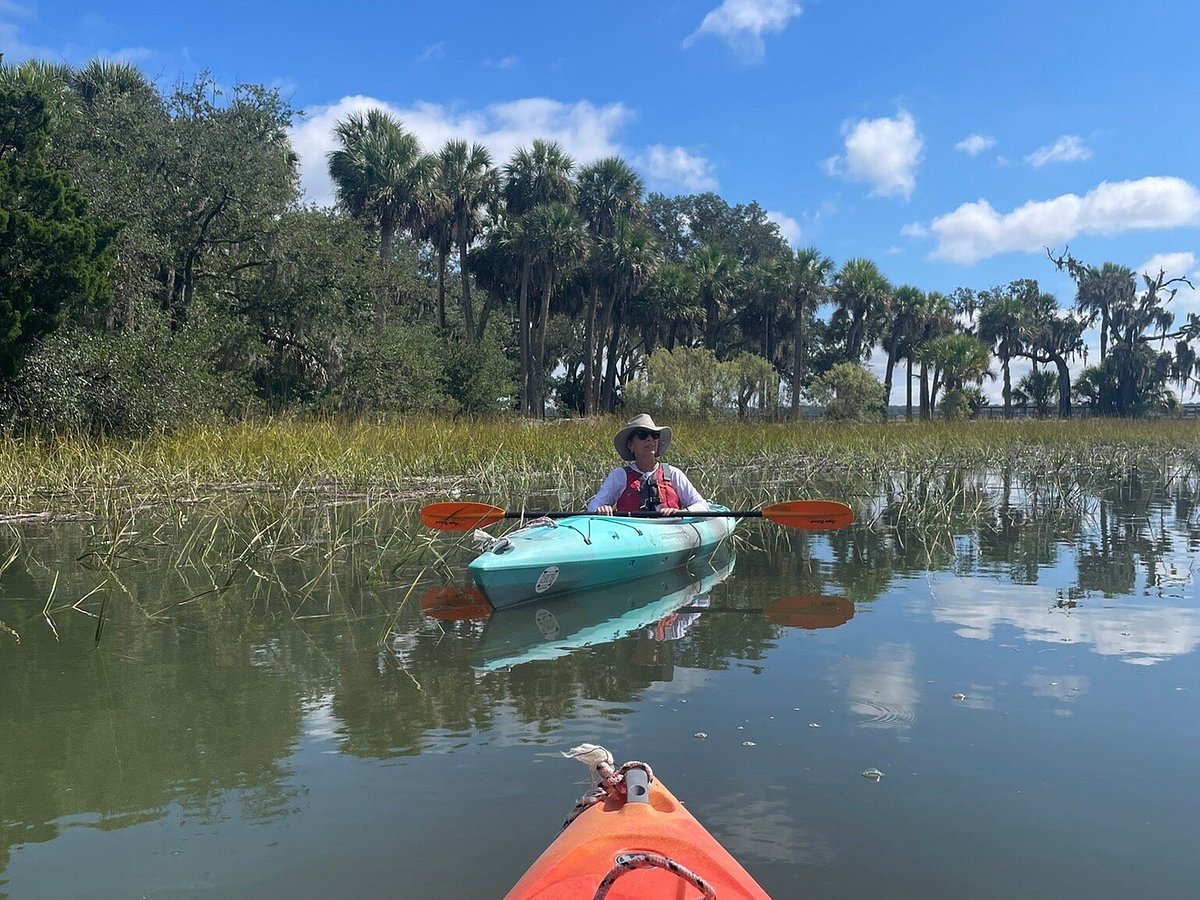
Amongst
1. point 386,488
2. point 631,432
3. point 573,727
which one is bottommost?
point 573,727

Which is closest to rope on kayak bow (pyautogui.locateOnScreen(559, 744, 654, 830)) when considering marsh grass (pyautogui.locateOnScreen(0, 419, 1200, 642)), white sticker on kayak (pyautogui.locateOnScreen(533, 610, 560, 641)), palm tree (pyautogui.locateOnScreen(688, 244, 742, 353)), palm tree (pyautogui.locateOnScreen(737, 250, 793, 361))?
white sticker on kayak (pyautogui.locateOnScreen(533, 610, 560, 641))

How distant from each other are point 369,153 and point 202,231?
13.8m

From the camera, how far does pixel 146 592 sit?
6.80 m

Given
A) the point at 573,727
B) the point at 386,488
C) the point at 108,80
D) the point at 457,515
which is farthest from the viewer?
the point at 108,80

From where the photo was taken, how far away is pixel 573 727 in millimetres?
4141

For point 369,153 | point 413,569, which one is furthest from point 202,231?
A: point 413,569

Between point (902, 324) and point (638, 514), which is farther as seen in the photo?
point (902, 324)

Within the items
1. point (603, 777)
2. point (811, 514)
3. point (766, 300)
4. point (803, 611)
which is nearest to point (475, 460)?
point (811, 514)

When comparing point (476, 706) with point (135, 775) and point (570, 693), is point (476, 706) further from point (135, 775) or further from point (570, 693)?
point (135, 775)

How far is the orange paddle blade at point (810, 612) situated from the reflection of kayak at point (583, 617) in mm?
652

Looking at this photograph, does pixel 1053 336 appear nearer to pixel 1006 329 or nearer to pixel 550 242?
pixel 1006 329

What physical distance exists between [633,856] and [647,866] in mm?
40

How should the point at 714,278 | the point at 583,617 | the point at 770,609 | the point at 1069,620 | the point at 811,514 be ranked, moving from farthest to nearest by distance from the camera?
the point at 714,278, the point at 811,514, the point at 770,609, the point at 583,617, the point at 1069,620

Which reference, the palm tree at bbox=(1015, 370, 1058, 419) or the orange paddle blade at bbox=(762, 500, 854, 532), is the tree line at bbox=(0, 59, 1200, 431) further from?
the orange paddle blade at bbox=(762, 500, 854, 532)
